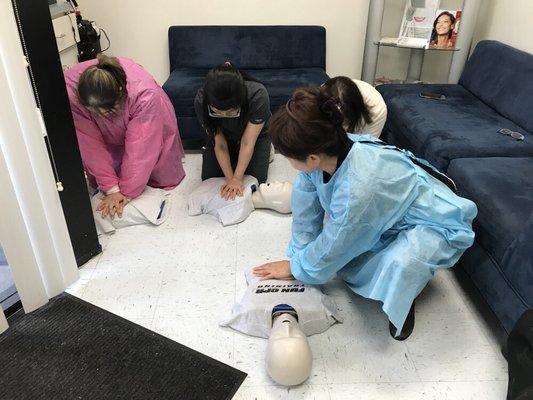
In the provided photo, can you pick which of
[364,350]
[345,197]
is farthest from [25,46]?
[364,350]

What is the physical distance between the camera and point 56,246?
5.25 ft

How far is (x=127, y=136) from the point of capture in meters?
2.04

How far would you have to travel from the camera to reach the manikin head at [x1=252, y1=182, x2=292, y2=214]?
212 centimetres

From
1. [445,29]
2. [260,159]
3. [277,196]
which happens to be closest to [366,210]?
[277,196]

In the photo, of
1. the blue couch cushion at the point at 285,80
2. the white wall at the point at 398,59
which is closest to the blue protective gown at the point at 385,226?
the blue couch cushion at the point at 285,80

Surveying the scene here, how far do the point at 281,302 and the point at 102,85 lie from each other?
1.15m

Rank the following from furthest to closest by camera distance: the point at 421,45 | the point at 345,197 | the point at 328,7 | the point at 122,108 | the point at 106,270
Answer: the point at 328,7
the point at 421,45
the point at 122,108
the point at 106,270
the point at 345,197

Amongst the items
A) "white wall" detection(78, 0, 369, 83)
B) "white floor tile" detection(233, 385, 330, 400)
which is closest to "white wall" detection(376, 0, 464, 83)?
"white wall" detection(78, 0, 369, 83)

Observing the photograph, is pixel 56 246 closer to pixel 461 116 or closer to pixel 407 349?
pixel 407 349

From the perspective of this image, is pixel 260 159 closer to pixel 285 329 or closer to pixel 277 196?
pixel 277 196

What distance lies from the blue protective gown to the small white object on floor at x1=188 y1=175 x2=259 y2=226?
2.09 feet

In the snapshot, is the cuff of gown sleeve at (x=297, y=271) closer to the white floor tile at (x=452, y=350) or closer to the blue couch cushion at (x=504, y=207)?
the white floor tile at (x=452, y=350)

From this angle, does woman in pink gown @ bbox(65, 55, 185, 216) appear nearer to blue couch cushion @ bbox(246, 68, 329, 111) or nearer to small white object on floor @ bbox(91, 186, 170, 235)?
small white object on floor @ bbox(91, 186, 170, 235)

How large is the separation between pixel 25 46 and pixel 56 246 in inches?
28.0
